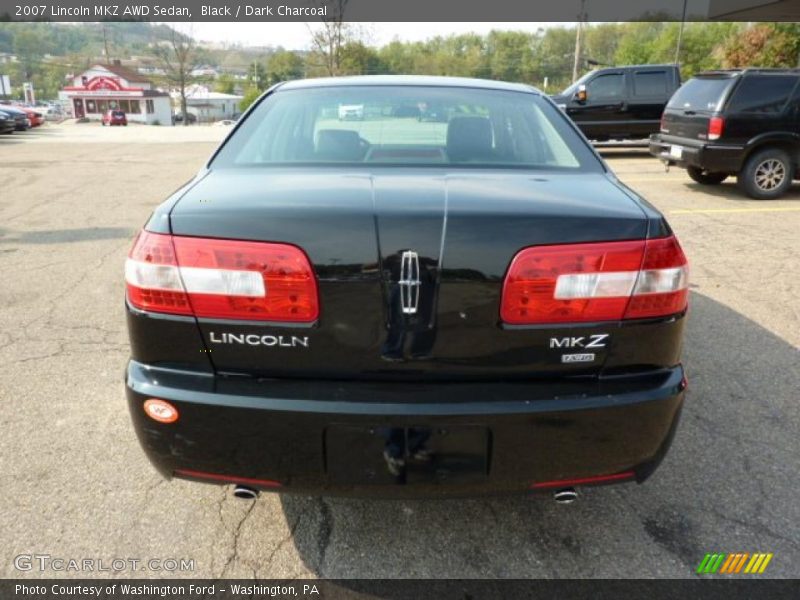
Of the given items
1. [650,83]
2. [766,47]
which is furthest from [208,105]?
[650,83]

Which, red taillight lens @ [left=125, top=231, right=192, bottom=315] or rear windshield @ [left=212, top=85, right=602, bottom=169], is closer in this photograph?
red taillight lens @ [left=125, top=231, right=192, bottom=315]

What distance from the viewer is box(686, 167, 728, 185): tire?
388 inches

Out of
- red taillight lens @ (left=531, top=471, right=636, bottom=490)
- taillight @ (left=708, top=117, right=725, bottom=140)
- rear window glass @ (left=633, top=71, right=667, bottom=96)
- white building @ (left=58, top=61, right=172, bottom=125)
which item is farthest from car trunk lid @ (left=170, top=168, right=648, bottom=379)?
white building @ (left=58, top=61, right=172, bottom=125)

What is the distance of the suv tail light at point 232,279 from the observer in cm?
167

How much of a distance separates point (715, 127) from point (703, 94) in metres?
0.81

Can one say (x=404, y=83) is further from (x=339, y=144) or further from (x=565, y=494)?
Result: (x=565, y=494)

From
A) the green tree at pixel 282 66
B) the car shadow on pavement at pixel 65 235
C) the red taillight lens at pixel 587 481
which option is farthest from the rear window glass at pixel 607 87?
the green tree at pixel 282 66

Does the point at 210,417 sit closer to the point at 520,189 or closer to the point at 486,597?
the point at 486,597

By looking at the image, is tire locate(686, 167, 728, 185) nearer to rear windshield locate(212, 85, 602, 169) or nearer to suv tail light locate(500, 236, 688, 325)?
rear windshield locate(212, 85, 602, 169)

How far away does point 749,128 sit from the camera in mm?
8266

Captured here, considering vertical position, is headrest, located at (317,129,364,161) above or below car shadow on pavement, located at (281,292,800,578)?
above

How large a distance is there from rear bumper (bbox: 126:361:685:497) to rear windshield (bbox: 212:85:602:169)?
0.97 metres

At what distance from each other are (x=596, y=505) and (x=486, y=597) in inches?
26.4

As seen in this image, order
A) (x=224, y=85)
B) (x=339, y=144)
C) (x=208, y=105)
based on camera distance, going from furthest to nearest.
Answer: (x=224, y=85) < (x=208, y=105) < (x=339, y=144)
